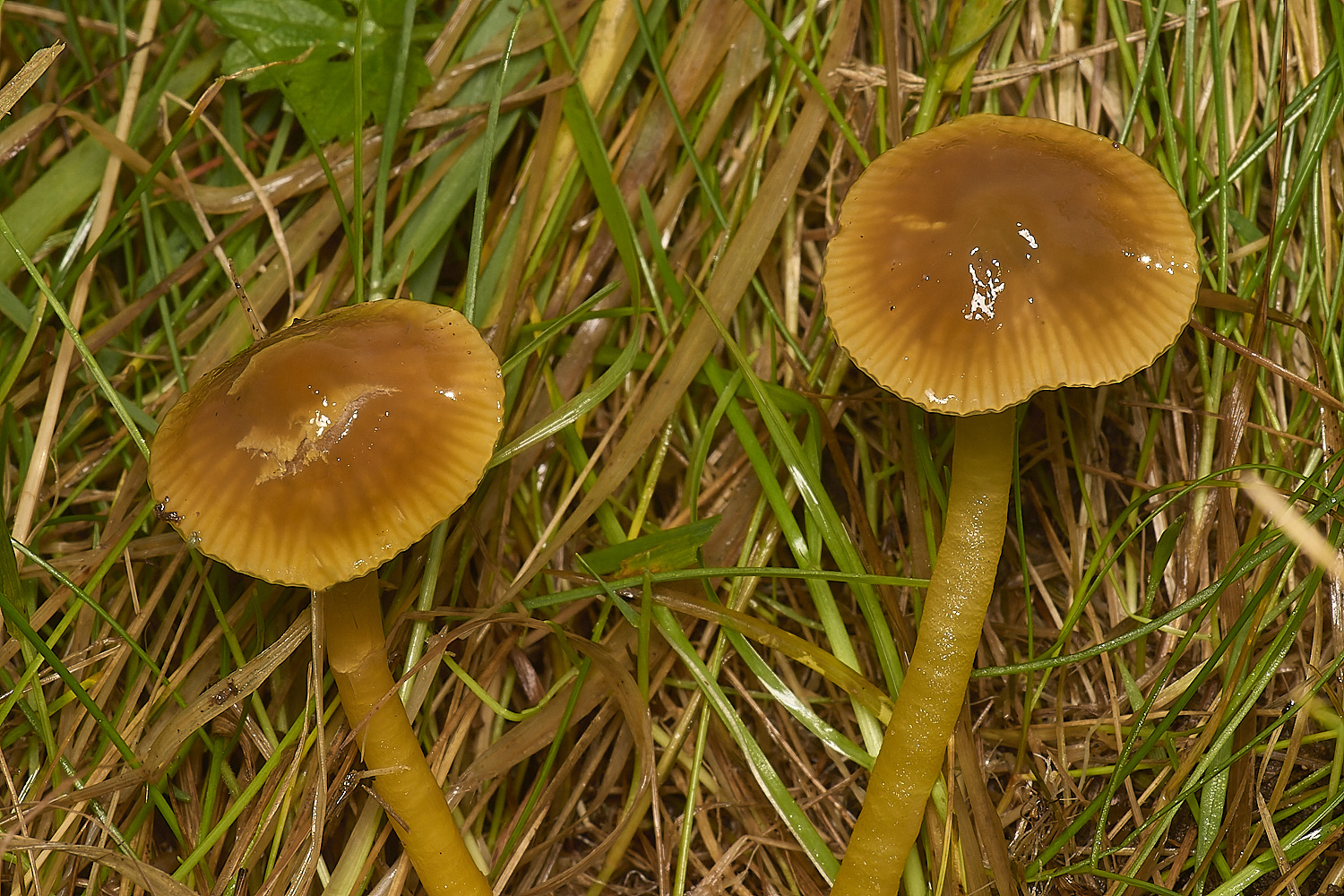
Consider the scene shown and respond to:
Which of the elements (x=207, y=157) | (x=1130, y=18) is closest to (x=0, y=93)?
(x=207, y=157)

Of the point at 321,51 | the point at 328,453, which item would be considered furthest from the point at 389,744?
the point at 321,51

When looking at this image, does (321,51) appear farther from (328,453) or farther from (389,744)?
(389,744)

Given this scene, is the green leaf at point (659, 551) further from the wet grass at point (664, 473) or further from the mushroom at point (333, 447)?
the mushroom at point (333, 447)

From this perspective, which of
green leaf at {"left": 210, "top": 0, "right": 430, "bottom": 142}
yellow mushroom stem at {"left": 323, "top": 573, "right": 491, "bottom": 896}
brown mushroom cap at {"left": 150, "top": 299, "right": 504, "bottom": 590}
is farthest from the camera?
green leaf at {"left": 210, "top": 0, "right": 430, "bottom": 142}

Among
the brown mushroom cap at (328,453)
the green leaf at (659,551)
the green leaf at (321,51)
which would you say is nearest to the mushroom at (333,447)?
the brown mushroom cap at (328,453)

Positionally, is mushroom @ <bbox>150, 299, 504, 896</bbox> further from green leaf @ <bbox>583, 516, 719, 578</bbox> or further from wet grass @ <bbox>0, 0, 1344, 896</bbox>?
green leaf @ <bbox>583, 516, 719, 578</bbox>

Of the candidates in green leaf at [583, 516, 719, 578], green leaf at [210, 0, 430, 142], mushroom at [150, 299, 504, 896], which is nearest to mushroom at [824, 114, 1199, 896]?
green leaf at [583, 516, 719, 578]
